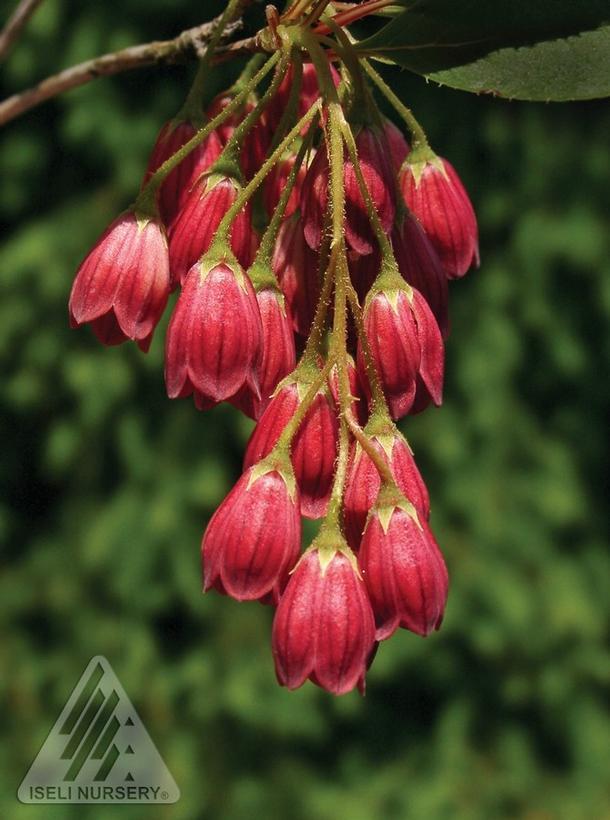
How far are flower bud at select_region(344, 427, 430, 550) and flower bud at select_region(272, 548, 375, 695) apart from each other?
0.19 feet

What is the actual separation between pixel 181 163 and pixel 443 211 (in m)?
Result: 0.20

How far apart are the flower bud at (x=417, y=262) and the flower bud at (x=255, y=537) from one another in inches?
6.9

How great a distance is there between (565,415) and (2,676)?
4.44 feet

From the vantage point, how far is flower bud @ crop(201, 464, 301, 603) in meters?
0.72

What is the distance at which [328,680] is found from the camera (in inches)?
27.6

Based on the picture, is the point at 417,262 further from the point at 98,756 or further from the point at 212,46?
the point at 98,756

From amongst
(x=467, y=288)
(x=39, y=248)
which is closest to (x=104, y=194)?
(x=39, y=248)

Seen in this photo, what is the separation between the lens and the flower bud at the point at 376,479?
2.48 feet

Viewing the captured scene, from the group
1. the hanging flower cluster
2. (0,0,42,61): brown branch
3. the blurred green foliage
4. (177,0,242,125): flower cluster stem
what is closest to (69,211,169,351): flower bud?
the hanging flower cluster

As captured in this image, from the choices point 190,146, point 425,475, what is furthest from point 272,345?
point 425,475

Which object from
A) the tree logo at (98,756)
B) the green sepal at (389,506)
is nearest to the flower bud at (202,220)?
the green sepal at (389,506)

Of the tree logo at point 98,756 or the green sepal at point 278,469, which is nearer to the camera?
the green sepal at point 278,469

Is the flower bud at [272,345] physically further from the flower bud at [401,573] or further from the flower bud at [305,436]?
the flower bud at [401,573]

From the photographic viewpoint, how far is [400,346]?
76 cm
